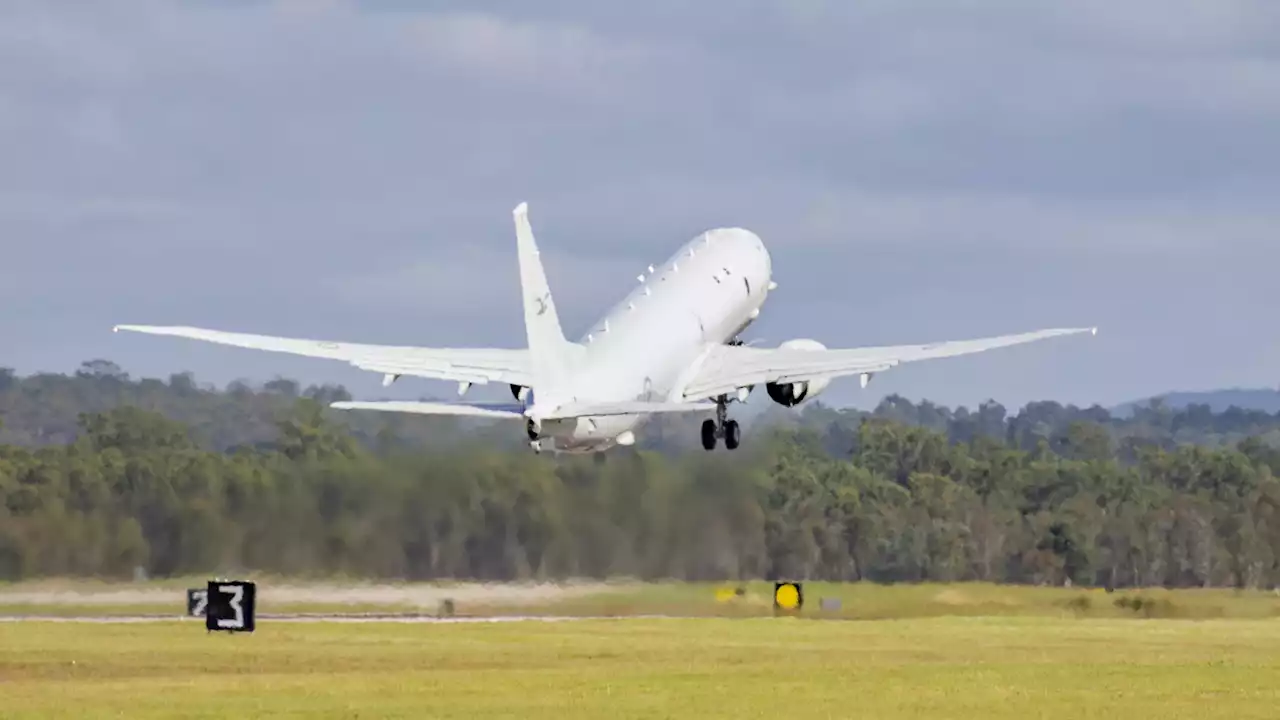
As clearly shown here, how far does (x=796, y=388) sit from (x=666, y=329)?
6159mm

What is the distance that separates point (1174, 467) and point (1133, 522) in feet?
41.1

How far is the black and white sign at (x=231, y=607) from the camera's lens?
79.6 meters

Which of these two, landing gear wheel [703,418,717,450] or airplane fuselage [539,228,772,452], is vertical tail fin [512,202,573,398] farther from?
landing gear wheel [703,418,717,450]

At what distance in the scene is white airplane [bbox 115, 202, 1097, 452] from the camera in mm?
73938

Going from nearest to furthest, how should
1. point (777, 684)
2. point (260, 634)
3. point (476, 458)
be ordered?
point (777, 684), point (260, 634), point (476, 458)

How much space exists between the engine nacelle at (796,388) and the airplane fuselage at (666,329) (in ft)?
6.74

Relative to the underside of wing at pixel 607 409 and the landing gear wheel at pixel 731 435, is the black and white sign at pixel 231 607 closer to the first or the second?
the underside of wing at pixel 607 409

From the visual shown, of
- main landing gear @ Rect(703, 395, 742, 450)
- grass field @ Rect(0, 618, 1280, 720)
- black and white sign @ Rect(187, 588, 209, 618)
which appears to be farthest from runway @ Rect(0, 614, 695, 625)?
main landing gear @ Rect(703, 395, 742, 450)

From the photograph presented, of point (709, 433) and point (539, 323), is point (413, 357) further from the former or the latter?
point (709, 433)

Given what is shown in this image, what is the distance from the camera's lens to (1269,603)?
108062 millimetres

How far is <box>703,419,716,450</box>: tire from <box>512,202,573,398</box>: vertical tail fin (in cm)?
1310

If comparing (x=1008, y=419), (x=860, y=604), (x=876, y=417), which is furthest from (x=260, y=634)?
(x=1008, y=419)

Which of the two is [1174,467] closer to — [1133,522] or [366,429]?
[1133,522]

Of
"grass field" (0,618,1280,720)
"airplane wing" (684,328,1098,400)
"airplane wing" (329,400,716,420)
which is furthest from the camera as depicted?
"airplane wing" (684,328,1098,400)
